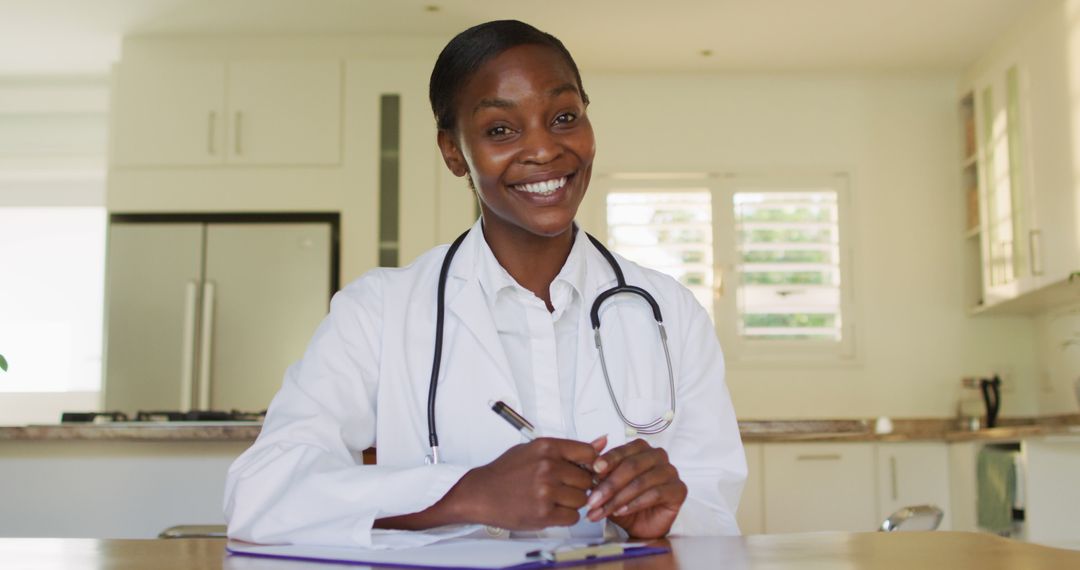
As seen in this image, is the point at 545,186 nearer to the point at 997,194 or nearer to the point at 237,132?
the point at 237,132

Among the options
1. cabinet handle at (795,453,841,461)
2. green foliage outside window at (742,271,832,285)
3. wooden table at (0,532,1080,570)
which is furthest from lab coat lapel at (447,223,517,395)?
green foliage outside window at (742,271,832,285)

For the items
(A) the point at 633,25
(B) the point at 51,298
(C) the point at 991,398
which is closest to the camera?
(A) the point at 633,25

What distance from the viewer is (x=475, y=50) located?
1325 mm

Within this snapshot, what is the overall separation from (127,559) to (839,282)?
4419mm

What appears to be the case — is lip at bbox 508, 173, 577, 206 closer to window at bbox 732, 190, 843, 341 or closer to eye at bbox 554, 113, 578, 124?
eye at bbox 554, 113, 578, 124

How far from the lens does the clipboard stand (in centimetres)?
80

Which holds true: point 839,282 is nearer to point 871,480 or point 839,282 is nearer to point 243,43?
point 871,480

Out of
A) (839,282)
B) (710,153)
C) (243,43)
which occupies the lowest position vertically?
(839,282)

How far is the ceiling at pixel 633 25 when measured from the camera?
4.27 meters

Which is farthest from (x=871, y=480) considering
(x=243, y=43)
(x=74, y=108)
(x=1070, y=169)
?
(x=74, y=108)

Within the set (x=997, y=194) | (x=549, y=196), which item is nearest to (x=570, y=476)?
(x=549, y=196)

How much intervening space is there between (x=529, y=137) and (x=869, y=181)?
4.07 metres

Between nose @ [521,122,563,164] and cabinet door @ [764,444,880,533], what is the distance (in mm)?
2598

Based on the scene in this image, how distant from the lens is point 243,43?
470 centimetres
